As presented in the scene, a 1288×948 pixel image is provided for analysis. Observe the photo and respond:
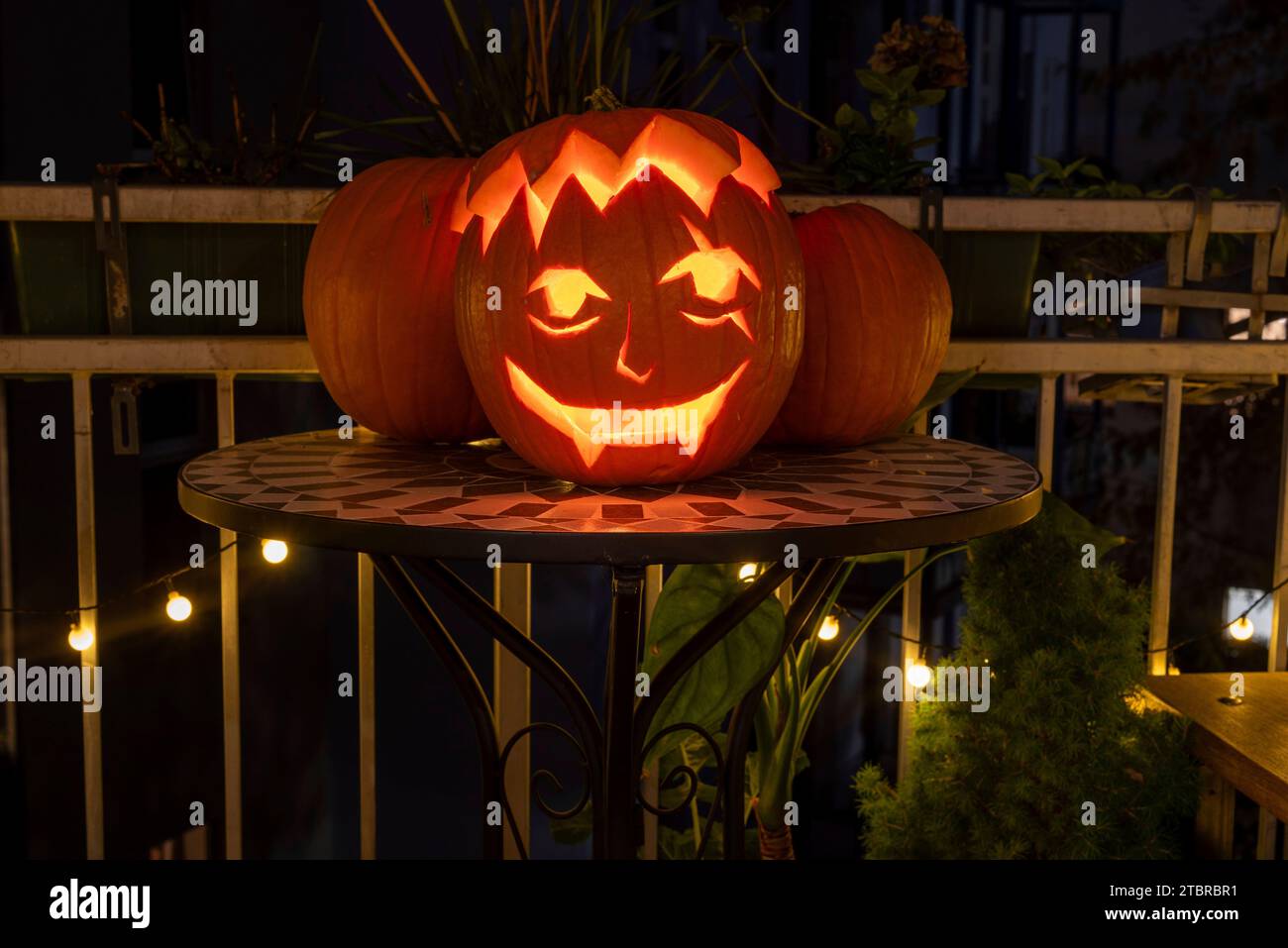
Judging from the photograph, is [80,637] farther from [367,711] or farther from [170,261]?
[170,261]

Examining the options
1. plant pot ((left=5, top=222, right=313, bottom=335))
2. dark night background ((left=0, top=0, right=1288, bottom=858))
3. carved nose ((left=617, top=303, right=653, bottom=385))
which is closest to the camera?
carved nose ((left=617, top=303, right=653, bottom=385))

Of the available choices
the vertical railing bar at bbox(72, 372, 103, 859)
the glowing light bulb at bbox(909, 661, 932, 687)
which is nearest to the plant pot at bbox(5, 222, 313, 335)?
the vertical railing bar at bbox(72, 372, 103, 859)

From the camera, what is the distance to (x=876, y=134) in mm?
1540

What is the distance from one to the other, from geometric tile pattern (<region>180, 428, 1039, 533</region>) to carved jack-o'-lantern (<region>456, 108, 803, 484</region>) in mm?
50

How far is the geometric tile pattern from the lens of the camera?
834 mm

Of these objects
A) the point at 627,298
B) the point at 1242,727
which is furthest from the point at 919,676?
the point at 627,298

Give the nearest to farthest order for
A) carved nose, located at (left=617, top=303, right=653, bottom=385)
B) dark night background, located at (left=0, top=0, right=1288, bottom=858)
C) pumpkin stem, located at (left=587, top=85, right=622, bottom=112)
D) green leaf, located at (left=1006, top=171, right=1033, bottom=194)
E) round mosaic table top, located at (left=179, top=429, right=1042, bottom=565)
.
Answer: round mosaic table top, located at (left=179, top=429, right=1042, bottom=565)
carved nose, located at (left=617, top=303, right=653, bottom=385)
pumpkin stem, located at (left=587, top=85, right=622, bottom=112)
green leaf, located at (left=1006, top=171, right=1033, bottom=194)
dark night background, located at (left=0, top=0, right=1288, bottom=858)

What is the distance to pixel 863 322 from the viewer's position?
1.15 meters

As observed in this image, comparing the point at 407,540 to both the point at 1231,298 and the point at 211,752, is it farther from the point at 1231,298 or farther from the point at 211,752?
the point at 211,752

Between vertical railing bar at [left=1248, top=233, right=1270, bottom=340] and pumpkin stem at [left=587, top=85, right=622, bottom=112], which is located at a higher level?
pumpkin stem at [left=587, top=85, right=622, bottom=112]

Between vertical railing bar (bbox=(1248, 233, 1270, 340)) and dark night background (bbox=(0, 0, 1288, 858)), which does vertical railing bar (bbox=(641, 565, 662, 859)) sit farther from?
dark night background (bbox=(0, 0, 1288, 858))

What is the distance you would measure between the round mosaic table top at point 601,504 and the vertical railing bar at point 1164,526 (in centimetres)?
51

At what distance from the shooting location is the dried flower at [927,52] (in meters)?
1.60

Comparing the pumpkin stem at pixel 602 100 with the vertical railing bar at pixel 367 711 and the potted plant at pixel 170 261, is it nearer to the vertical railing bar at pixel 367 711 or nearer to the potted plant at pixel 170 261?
the potted plant at pixel 170 261
